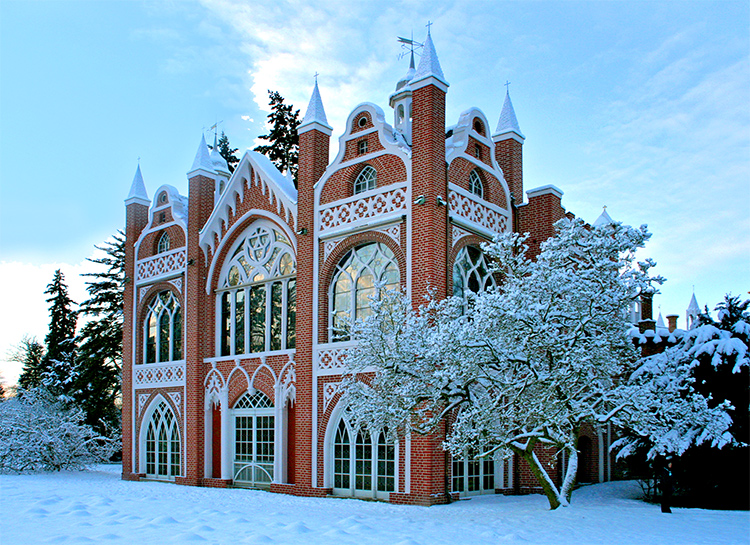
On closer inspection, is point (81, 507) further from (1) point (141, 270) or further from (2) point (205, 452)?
(1) point (141, 270)

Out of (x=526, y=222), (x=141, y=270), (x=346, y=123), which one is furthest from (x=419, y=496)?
(x=141, y=270)

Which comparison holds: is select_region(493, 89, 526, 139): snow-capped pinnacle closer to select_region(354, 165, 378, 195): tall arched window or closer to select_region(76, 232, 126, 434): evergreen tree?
select_region(354, 165, 378, 195): tall arched window

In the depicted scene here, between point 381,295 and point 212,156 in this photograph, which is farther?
point 212,156

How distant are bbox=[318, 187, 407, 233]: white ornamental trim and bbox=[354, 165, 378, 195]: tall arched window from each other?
463 millimetres

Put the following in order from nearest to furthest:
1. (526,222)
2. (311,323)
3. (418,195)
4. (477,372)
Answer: (477,372)
(418,195)
(311,323)
(526,222)

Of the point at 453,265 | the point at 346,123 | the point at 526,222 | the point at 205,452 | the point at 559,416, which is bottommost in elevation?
the point at 205,452

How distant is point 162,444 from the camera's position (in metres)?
21.8

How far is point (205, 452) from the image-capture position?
19.9 meters

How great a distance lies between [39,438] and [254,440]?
10141mm

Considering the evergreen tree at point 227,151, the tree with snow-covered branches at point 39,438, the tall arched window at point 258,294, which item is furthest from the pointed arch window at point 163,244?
the evergreen tree at point 227,151

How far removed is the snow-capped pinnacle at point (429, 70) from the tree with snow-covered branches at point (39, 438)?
1792cm

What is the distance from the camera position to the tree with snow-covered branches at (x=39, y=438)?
23922 millimetres

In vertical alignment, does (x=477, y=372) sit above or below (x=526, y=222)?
below

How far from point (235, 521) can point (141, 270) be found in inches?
560
